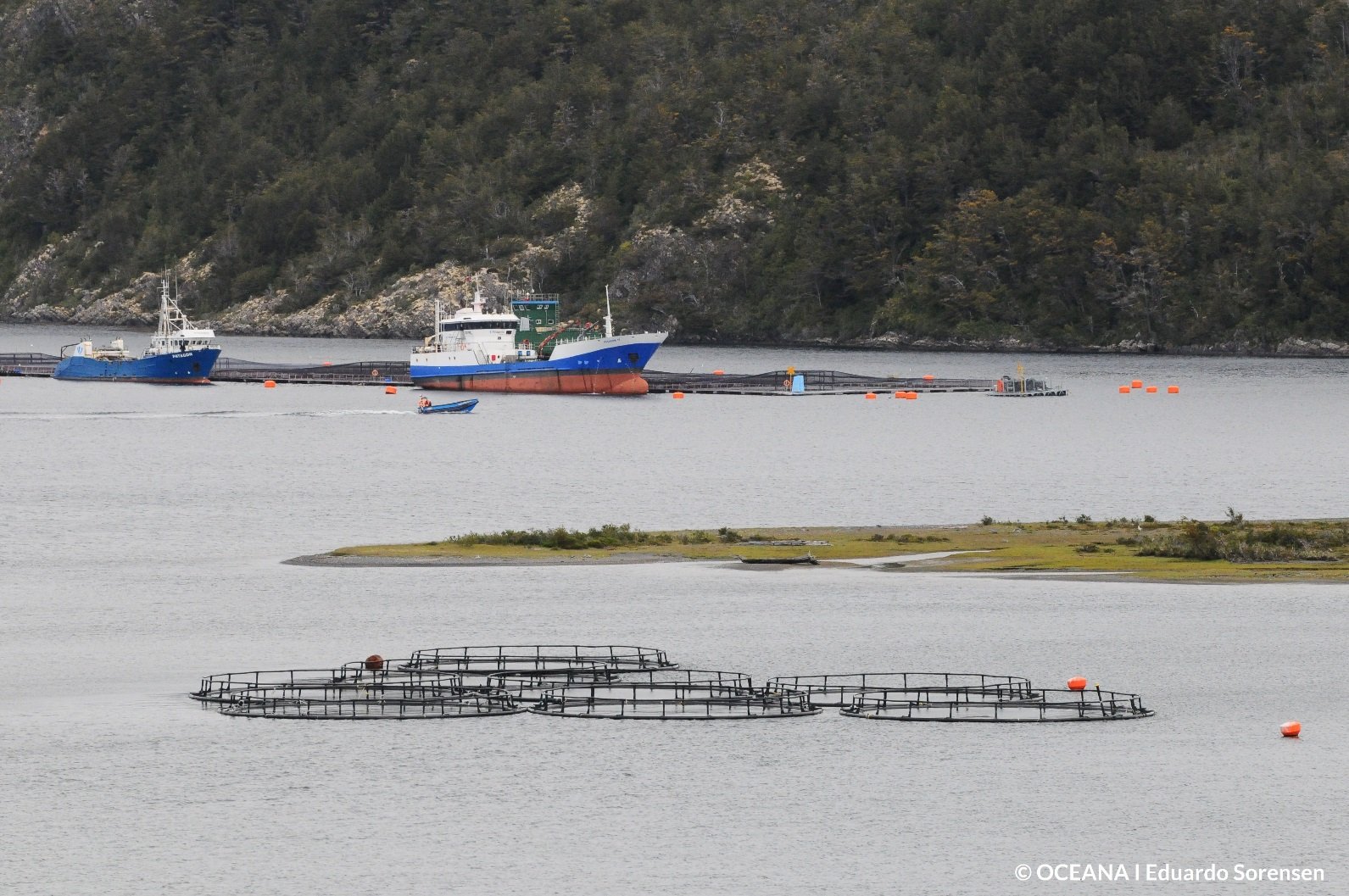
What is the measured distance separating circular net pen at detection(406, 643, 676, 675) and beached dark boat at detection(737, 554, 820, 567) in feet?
67.3

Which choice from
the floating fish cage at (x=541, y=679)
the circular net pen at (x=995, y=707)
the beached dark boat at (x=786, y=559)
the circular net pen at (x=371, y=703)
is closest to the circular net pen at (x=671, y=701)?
the floating fish cage at (x=541, y=679)

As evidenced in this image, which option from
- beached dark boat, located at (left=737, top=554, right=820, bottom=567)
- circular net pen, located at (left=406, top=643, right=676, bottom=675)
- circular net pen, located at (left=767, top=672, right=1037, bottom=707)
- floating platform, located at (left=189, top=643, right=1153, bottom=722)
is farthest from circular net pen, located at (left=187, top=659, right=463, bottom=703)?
beached dark boat, located at (left=737, top=554, right=820, bottom=567)

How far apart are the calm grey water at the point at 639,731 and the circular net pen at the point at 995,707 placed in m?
0.85

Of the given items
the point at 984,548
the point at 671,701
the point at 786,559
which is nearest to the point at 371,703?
the point at 671,701

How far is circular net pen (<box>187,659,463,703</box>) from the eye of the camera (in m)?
67.9

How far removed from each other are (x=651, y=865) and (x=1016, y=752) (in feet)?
44.9

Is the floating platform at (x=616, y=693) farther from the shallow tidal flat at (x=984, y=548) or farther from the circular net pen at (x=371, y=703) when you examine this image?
the shallow tidal flat at (x=984, y=548)

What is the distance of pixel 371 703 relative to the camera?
217ft

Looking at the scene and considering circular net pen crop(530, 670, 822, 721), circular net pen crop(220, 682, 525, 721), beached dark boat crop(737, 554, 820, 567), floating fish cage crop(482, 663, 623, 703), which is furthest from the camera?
beached dark boat crop(737, 554, 820, 567)

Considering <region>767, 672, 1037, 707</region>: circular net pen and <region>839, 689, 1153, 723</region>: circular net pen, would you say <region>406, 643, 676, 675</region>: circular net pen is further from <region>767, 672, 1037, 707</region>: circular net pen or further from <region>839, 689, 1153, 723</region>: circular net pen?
<region>839, 689, 1153, 723</region>: circular net pen

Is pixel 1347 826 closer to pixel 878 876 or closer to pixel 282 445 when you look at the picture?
pixel 878 876

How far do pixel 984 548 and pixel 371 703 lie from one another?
38526 mm

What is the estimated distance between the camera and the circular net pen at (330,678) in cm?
6788

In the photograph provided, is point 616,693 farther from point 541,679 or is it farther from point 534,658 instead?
point 534,658
